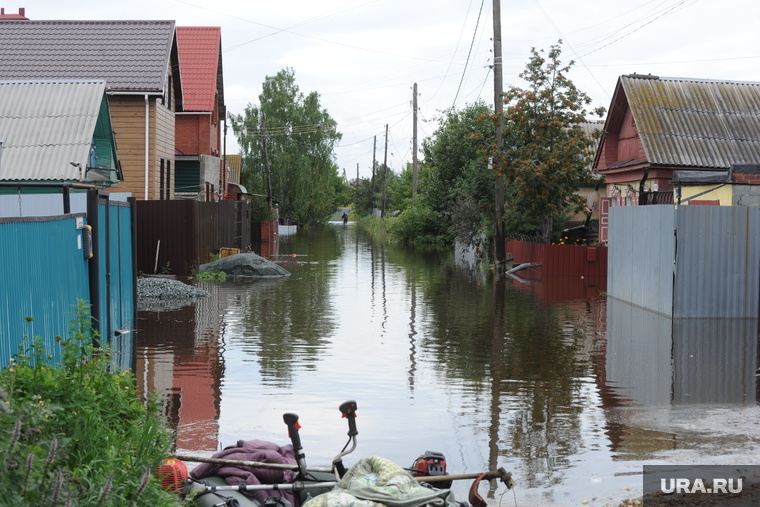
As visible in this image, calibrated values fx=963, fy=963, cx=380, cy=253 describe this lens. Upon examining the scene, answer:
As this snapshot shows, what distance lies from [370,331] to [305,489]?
32.2 ft

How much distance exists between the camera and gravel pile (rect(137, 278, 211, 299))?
19.7 m

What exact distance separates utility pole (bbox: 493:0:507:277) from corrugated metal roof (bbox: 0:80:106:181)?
44.2ft

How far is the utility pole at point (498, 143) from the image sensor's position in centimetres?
3061

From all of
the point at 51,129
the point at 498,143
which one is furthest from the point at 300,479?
the point at 498,143

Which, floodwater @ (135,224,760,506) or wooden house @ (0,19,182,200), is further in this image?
wooden house @ (0,19,182,200)

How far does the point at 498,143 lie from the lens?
30797 mm

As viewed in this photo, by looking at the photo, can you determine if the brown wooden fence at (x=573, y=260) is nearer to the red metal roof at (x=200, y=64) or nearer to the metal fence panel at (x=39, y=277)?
the red metal roof at (x=200, y=64)

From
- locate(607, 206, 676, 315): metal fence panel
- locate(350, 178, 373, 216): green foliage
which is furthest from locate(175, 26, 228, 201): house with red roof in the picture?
locate(350, 178, 373, 216): green foliage

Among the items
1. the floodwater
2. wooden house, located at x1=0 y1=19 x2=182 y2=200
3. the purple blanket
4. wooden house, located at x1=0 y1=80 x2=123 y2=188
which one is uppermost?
wooden house, located at x1=0 y1=19 x2=182 y2=200

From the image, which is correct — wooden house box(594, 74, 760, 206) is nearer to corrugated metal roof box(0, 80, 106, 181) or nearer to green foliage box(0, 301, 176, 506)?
corrugated metal roof box(0, 80, 106, 181)

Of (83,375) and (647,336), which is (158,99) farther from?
(83,375)

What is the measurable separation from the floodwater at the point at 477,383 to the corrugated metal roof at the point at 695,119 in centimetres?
973

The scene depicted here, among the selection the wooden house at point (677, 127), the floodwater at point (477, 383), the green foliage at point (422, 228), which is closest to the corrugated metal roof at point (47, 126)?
the floodwater at point (477, 383)

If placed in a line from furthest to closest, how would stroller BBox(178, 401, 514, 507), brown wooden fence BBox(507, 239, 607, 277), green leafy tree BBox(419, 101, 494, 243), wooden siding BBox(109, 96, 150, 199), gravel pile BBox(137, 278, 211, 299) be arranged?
green leafy tree BBox(419, 101, 494, 243), wooden siding BBox(109, 96, 150, 199), brown wooden fence BBox(507, 239, 607, 277), gravel pile BBox(137, 278, 211, 299), stroller BBox(178, 401, 514, 507)
